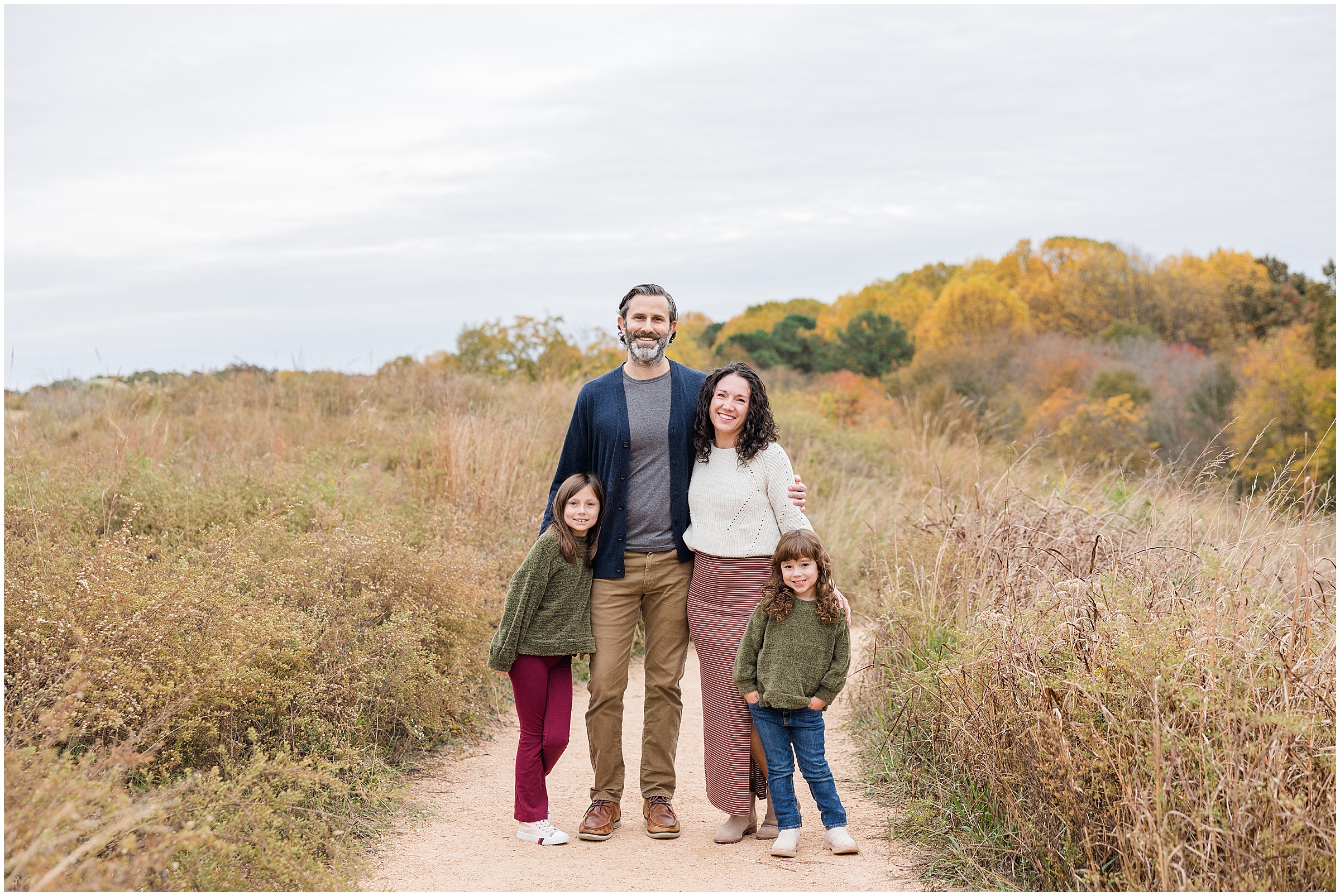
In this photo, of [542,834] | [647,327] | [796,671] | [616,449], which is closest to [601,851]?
[542,834]

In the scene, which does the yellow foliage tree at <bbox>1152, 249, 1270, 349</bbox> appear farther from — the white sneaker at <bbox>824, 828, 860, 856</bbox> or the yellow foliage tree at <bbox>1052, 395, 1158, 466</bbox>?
the white sneaker at <bbox>824, 828, 860, 856</bbox>

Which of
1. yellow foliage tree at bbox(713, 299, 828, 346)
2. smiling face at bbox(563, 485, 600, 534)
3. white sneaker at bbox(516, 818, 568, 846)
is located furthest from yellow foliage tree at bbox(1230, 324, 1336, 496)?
yellow foliage tree at bbox(713, 299, 828, 346)

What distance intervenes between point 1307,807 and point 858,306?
32.3m

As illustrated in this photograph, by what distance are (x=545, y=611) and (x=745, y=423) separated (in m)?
1.06

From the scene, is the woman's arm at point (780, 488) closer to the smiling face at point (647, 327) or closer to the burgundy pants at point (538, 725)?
the smiling face at point (647, 327)

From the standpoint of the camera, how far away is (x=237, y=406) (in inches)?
426

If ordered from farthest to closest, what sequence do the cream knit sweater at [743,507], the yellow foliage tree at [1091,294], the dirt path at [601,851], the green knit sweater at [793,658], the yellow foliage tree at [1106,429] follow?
1. the yellow foliage tree at [1091,294]
2. the yellow foliage tree at [1106,429]
3. the cream knit sweater at [743,507]
4. the green knit sweater at [793,658]
5. the dirt path at [601,851]

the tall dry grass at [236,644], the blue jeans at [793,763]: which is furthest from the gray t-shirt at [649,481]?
the tall dry grass at [236,644]

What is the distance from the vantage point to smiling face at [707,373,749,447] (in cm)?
386

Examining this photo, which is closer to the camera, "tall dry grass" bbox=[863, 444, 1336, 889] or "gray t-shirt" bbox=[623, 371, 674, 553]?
"tall dry grass" bbox=[863, 444, 1336, 889]

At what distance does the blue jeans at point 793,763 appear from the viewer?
368 cm

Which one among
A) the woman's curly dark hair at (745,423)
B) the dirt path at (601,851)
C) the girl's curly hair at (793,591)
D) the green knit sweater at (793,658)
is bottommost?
the dirt path at (601,851)

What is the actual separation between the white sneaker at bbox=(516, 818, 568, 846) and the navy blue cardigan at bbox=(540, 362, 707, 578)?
3.21 ft

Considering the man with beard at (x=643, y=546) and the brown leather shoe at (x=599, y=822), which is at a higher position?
the man with beard at (x=643, y=546)
